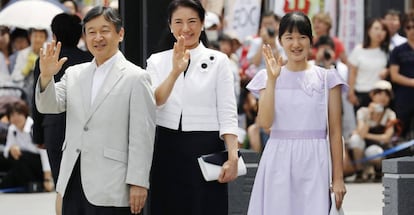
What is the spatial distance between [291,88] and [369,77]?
8.99 meters

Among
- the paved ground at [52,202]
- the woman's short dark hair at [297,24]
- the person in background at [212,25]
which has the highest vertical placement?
the person in background at [212,25]

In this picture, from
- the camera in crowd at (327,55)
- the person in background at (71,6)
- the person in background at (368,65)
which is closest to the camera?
the camera in crowd at (327,55)

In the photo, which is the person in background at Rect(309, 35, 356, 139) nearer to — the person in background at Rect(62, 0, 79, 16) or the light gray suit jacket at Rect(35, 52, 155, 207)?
the person in background at Rect(62, 0, 79, 16)

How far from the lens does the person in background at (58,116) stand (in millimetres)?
8961

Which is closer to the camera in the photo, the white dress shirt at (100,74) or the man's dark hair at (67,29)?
the white dress shirt at (100,74)

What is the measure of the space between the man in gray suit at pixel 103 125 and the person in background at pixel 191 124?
466 millimetres

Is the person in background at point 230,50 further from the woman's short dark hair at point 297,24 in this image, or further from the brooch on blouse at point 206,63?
the brooch on blouse at point 206,63

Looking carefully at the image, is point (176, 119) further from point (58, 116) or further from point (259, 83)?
point (58, 116)

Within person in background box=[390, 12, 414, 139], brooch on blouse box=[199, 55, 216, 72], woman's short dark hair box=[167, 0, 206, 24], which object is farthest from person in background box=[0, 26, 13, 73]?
brooch on blouse box=[199, 55, 216, 72]

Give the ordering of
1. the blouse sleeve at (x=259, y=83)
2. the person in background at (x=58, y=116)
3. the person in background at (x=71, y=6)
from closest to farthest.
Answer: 1. the blouse sleeve at (x=259, y=83)
2. the person in background at (x=58, y=116)
3. the person in background at (x=71, y=6)

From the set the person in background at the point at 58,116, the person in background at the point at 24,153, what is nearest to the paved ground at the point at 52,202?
the person in background at the point at 24,153

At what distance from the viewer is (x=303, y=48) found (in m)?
7.62

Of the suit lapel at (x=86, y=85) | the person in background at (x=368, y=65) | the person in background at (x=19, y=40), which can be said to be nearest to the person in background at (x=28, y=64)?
the person in background at (x=19, y=40)

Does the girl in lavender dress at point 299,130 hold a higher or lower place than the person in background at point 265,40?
lower
